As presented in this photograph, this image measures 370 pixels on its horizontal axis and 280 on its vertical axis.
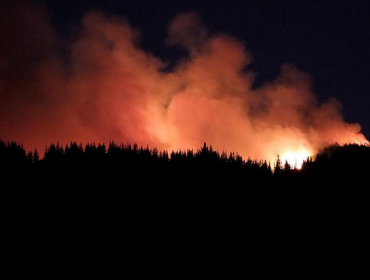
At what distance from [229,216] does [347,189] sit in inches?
554

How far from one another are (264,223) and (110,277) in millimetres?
18247

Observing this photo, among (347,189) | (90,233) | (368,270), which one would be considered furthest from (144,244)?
(347,189)

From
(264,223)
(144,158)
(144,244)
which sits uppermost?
(144,158)

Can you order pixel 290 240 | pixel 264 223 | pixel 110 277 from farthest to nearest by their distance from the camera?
pixel 264 223
pixel 290 240
pixel 110 277

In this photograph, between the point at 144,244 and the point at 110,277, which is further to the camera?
the point at 144,244

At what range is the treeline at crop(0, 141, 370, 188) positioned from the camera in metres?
40.3

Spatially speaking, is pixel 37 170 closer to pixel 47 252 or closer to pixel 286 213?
pixel 47 252

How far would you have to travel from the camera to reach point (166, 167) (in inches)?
1764

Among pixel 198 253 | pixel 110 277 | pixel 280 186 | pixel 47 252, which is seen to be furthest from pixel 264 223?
pixel 47 252

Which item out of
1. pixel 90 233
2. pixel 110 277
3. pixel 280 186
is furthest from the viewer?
pixel 280 186

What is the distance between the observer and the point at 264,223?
40.8 metres

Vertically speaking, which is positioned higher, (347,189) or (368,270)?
(347,189)

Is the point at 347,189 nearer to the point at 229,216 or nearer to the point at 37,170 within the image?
the point at 229,216

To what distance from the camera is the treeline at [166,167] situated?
132 feet
